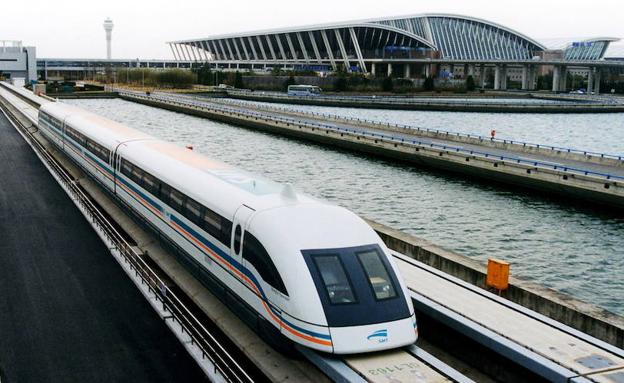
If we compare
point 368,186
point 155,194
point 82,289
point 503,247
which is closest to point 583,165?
point 368,186

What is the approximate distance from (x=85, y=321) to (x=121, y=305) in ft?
4.09

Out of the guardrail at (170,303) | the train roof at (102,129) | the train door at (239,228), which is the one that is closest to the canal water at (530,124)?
the train roof at (102,129)

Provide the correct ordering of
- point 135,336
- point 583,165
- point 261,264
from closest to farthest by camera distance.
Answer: point 261,264 < point 135,336 < point 583,165

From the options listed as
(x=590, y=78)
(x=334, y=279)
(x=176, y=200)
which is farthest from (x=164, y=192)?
(x=590, y=78)

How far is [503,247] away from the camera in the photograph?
3291 cm

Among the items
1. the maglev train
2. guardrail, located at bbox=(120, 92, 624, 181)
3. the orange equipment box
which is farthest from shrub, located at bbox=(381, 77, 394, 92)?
the orange equipment box

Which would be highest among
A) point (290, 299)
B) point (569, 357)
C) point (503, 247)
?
point (290, 299)

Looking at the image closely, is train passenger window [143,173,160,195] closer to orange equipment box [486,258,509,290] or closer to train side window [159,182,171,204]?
train side window [159,182,171,204]

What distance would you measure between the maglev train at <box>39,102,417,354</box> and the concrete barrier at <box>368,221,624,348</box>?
4779 mm

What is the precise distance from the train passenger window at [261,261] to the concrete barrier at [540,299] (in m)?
7.06

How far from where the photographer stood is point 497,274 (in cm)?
1750

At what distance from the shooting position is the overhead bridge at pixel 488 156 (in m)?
41.4

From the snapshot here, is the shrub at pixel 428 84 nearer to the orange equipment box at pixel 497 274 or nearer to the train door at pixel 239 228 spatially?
the orange equipment box at pixel 497 274

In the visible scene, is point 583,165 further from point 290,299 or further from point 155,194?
point 290,299
